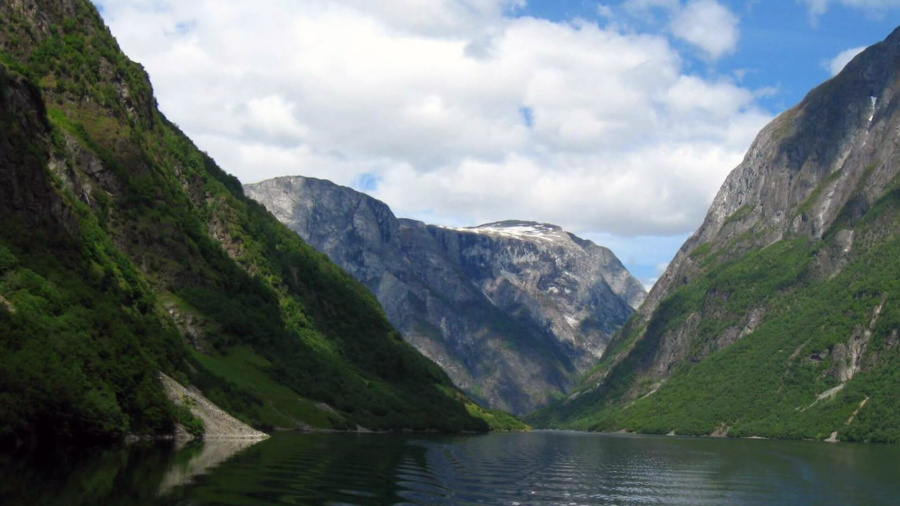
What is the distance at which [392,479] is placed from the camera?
7575cm

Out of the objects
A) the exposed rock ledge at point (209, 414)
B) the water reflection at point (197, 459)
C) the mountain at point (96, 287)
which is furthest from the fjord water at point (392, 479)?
the mountain at point (96, 287)

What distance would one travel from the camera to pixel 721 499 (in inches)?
3174

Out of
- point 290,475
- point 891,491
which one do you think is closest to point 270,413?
point 290,475

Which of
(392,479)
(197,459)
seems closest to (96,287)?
(197,459)

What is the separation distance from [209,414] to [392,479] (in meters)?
51.2

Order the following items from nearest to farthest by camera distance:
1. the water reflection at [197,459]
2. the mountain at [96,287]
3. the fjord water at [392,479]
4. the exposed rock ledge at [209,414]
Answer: the fjord water at [392,479] < the water reflection at [197,459] < the mountain at [96,287] < the exposed rock ledge at [209,414]

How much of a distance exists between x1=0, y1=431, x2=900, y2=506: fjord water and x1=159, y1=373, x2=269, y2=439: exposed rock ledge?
18.4ft

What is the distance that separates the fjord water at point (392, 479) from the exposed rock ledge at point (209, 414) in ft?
18.4

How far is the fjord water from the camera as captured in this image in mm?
56375

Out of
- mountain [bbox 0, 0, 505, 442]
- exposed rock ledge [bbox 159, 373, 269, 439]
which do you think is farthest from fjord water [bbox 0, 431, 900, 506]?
mountain [bbox 0, 0, 505, 442]

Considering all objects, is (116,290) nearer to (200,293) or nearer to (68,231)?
(68,231)

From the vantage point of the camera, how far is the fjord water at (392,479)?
56.4 meters

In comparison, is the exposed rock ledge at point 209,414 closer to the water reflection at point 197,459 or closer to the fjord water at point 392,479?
the water reflection at point 197,459

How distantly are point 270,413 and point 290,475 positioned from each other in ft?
295
